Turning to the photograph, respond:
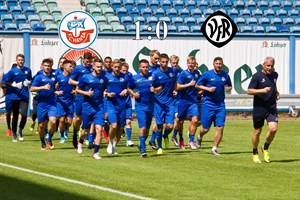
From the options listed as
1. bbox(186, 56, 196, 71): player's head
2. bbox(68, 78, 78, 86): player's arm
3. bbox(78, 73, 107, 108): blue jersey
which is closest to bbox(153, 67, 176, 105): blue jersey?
bbox(186, 56, 196, 71): player's head

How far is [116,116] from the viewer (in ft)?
69.4

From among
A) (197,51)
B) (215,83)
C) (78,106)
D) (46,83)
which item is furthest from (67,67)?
(197,51)

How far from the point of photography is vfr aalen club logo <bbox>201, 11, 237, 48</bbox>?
1442 inches

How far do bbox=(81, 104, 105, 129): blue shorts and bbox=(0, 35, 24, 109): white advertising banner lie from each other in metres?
13.4

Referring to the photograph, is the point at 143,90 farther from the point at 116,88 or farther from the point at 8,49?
the point at 8,49

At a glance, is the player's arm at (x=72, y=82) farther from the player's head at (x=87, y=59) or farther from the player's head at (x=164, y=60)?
the player's head at (x=164, y=60)

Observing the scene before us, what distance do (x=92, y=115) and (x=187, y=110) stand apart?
3569mm

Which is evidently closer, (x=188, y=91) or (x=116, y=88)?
(x=116, y=88)

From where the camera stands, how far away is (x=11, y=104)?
26781 millimetres

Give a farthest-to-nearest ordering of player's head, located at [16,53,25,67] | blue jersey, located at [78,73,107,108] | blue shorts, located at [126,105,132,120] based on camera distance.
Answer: player's head, located at [16,53,25,67], blue shorts, located at [126,105,132,120], blue jersey, located at [78,73,107,108]

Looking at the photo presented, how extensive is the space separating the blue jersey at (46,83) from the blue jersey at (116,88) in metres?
1.86

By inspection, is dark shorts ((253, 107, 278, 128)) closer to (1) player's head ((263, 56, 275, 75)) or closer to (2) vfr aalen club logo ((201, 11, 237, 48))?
(1) player's head ((263, 56, 275, 75))

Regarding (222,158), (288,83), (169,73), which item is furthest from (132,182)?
(288,83)

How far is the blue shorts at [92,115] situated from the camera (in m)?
20.3
